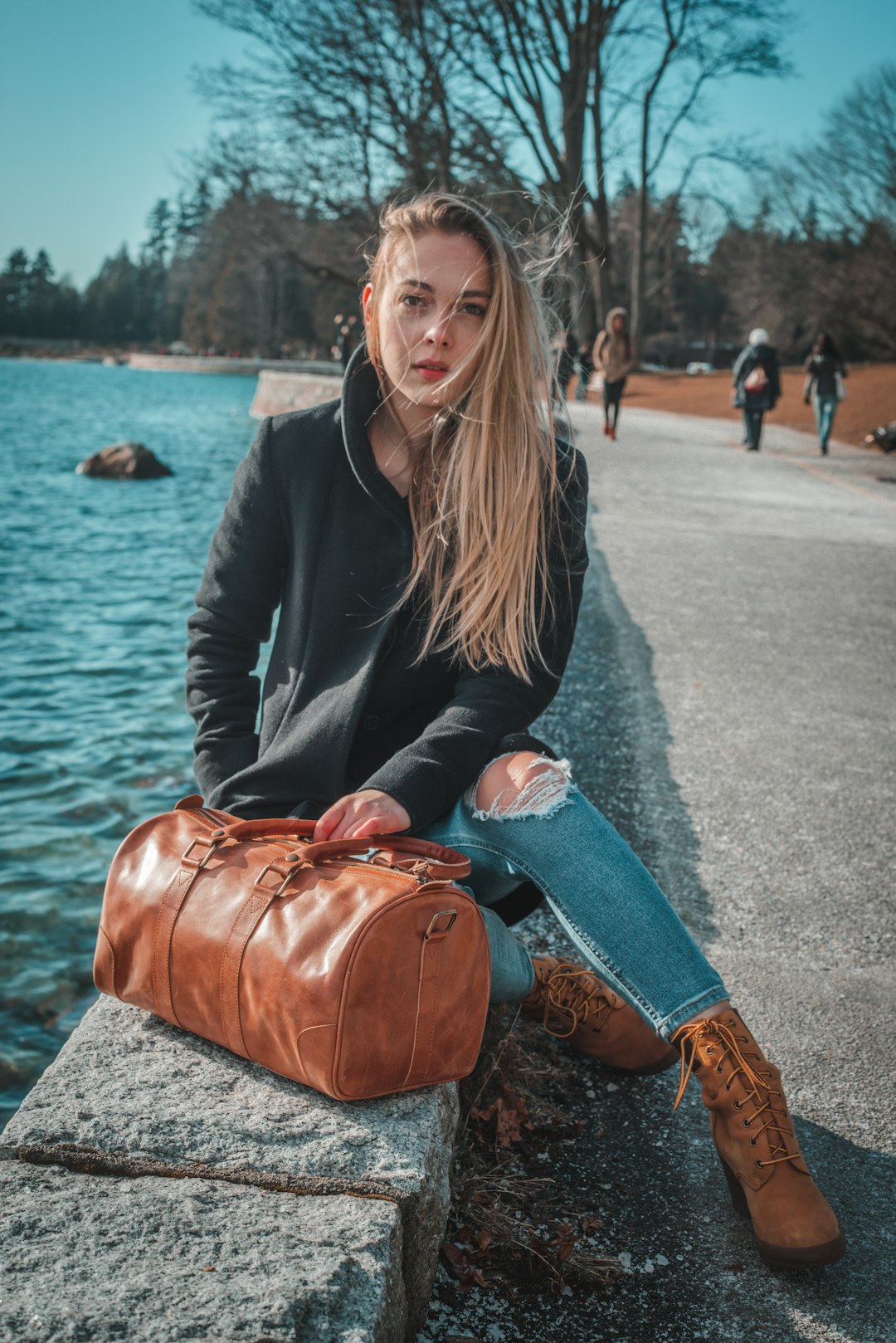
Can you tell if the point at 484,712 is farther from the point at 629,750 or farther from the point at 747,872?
the point at 629,750

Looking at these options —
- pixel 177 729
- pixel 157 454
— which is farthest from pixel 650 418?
pixel 177 729

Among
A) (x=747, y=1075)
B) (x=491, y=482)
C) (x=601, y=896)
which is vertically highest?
(x=491, y=482)

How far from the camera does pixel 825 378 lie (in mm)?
15812

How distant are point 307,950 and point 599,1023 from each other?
2.76ft

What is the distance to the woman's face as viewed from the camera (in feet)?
7.64

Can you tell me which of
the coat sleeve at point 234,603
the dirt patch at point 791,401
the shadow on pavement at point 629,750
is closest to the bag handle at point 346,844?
the coat sleeve at point 234,603

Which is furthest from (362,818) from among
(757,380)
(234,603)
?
(757,380)

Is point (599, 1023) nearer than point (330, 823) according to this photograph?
No

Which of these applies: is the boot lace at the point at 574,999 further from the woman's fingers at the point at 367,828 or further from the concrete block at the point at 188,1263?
the concrete block at the point at 188,1263

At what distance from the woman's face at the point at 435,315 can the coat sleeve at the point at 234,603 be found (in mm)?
350

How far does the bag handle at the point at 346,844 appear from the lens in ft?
5.76

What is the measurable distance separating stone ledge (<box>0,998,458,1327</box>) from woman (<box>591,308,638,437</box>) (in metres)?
14.6

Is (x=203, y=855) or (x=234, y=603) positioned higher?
(x=234, y=603)

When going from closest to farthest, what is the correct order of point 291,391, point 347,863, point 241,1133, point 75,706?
point 241,1133 → point 347,863 → point 75,706 → point 291,391
